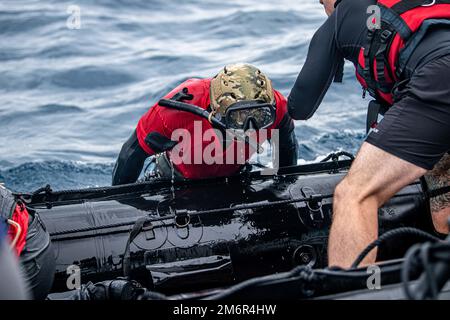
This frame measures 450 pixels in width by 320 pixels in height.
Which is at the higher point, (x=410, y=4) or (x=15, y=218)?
(x=410, y=4)

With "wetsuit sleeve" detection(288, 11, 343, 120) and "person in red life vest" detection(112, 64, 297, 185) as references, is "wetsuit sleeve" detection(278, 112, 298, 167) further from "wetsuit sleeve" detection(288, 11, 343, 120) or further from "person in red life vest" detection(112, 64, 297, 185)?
"wetsuit sleeve" detection(288, 11, 343, 120)

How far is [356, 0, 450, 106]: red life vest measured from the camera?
3.41m

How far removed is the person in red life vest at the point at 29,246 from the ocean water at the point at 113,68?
3.98 metres

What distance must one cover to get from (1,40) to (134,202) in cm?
736

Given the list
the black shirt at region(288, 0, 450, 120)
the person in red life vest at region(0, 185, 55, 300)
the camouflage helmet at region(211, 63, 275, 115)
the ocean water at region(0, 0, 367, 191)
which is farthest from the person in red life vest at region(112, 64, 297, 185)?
the ocean water at region(0, 0, 367, 191)

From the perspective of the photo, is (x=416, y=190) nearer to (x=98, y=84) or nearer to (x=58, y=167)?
(x=58, y=167)

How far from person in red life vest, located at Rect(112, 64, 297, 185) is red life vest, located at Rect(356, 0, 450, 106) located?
830 millimetres

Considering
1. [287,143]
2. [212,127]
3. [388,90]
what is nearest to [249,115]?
[212,127]

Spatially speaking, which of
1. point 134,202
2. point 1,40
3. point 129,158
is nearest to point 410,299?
point 134,202

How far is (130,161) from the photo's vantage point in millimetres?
4738

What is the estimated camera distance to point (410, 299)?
2066mm

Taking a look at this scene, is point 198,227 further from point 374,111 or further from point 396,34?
point 396,34

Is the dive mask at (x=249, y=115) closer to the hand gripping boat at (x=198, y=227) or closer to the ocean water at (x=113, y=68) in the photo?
the hand gripping boat at (x=198, y=227)

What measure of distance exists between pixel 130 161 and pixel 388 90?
1.82m
